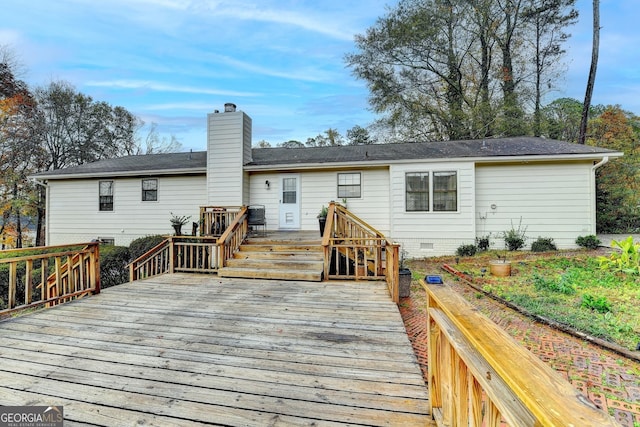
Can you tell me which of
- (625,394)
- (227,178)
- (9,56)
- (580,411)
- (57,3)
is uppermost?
(9,56)

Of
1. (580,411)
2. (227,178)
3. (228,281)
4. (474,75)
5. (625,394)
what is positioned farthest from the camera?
(474,75)

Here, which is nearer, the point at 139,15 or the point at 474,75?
the point at 139,15

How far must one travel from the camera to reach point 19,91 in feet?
48.8

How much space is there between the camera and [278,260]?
6.50 m

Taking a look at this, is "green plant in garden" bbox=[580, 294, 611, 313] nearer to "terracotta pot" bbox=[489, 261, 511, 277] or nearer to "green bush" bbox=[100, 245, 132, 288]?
"terracotta pot" bbox=[489, 261, 511, 277]

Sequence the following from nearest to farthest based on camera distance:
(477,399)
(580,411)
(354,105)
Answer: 1. (580,411)
2. (477,399)
3. (354,105)

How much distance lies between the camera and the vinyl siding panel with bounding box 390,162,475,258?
888 cm

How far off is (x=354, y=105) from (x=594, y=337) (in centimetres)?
1680

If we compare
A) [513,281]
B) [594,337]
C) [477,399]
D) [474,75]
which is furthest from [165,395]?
[474,75]

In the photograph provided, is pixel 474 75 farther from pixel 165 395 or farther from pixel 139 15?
pixel 165 395

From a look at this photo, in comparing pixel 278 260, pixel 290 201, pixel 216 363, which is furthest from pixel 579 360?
pixel 290 201

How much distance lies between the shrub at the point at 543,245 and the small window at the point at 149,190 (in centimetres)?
1300

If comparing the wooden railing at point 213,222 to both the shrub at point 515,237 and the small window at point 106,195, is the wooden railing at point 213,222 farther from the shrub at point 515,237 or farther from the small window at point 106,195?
the shrub at point 515,237

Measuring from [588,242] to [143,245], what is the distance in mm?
13801
